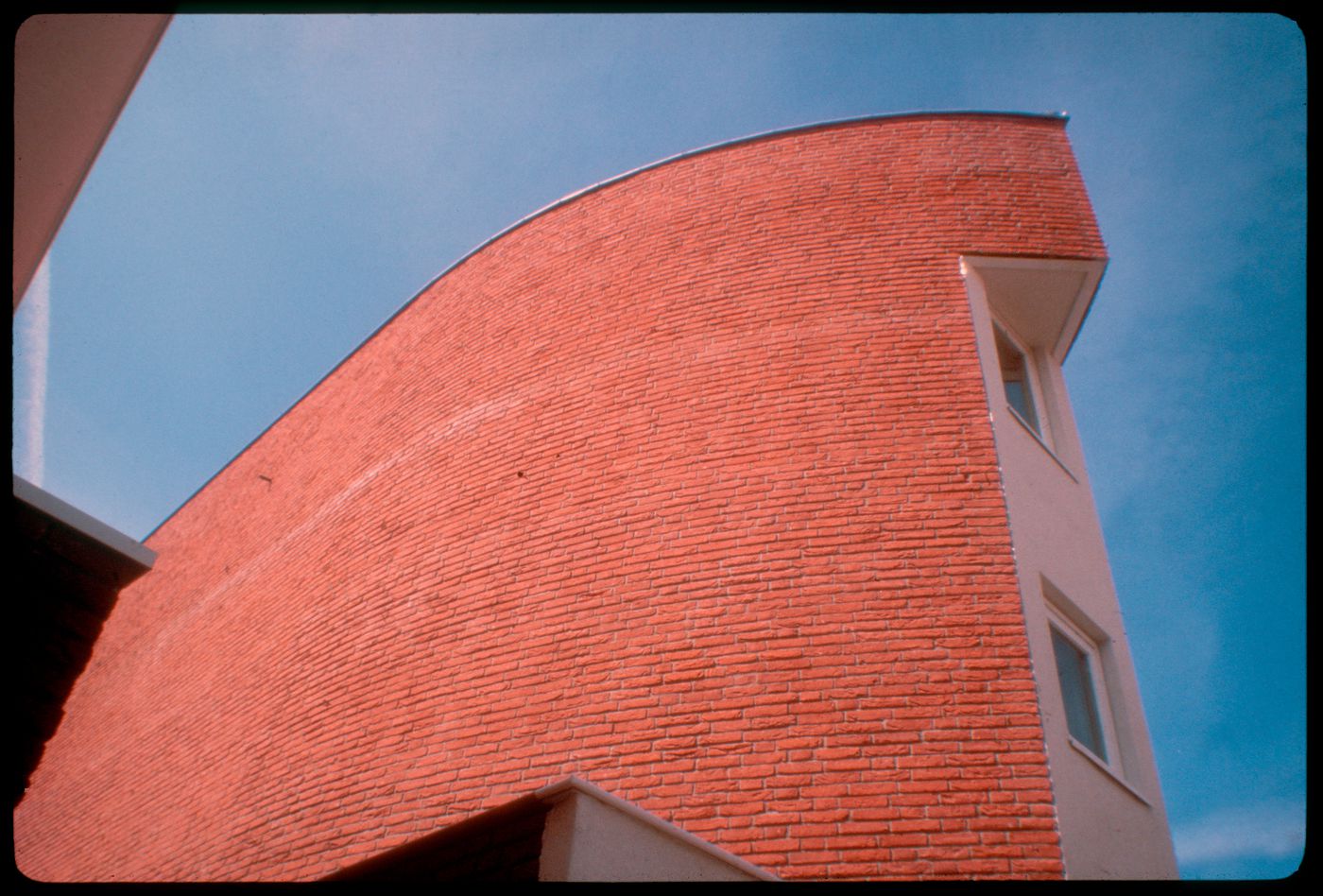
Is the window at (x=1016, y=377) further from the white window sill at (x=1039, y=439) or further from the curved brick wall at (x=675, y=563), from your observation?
the curved brick wall at (x=675, y=563)

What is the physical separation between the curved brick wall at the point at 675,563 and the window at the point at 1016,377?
106 cm

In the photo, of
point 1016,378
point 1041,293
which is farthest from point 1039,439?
point 1041,293

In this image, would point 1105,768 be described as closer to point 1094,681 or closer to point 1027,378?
point 1094,681

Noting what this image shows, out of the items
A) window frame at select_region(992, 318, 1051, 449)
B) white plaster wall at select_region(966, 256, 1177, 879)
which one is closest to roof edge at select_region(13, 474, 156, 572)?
white plaster wall at select_region(966, 256, 1177, 879)

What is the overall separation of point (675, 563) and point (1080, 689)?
338 centimetres

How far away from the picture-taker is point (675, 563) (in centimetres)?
708

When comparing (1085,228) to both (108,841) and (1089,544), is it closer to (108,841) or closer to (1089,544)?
(1089,544)

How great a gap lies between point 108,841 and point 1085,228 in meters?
13.3

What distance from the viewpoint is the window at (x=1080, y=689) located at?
22.0 feet

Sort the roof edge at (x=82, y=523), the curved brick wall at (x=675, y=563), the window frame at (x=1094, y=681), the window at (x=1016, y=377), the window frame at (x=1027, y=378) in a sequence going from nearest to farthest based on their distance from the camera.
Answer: the roof edge at (x=82, y=523) < the curved brick wall at (x=675, y=563) < the window frame at (x=1094, y=681) < the window frame at (x=1027, y=378) < the window at (x=1016, y=377)

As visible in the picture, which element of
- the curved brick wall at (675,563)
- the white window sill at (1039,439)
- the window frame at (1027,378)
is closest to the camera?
the curved brick wall at (675,563)

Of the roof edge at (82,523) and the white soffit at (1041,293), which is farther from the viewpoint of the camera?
the white soffit at (1041,293)

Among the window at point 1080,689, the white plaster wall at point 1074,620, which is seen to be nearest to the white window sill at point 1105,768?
the white plaster wall at point 1074,620

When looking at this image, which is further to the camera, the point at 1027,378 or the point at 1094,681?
the point at 1027,378
